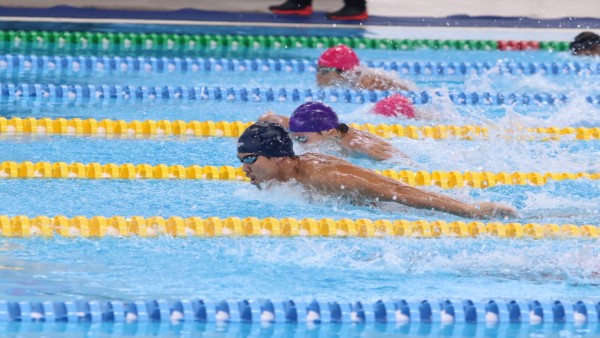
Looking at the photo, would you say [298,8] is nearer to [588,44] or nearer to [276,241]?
[588,44]

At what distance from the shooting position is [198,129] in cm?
667

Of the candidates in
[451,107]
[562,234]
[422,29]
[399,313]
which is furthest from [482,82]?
[399,313]

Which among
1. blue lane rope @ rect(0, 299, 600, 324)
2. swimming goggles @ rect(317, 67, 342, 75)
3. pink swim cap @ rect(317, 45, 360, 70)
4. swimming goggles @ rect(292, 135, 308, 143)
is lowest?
blue lane rope @ rect(0, 299, 600, 324)

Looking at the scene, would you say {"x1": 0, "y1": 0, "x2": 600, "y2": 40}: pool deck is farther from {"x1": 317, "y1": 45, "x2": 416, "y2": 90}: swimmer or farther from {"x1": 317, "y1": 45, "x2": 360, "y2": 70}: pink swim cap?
{"x1": 317, "y1": 45, "x2": 360, "y2": 70}: pink swim cap

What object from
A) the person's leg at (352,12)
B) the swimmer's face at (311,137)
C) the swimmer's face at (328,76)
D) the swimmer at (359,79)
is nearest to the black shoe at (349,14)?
the person's leg at (352,12)

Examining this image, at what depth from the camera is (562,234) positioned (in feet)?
16.1

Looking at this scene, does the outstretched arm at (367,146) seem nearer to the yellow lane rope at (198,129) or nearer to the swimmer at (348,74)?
the yellow lane rope at (198,129)

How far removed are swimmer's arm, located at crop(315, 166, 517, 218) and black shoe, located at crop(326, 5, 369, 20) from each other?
5.97 m

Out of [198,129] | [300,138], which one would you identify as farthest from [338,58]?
[300,138]

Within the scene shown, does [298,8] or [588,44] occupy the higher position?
[298,8]

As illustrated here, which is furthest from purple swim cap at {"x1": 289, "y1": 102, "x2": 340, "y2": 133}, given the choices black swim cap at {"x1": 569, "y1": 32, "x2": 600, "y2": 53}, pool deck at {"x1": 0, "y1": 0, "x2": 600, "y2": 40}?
pool deck at {"x1": 0, "y1": 0, "x2": 600, "y2": 40}

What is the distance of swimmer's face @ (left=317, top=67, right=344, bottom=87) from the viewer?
752 centimetres

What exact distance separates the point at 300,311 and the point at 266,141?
128 centimetres

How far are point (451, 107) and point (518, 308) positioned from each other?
11.4 feet
